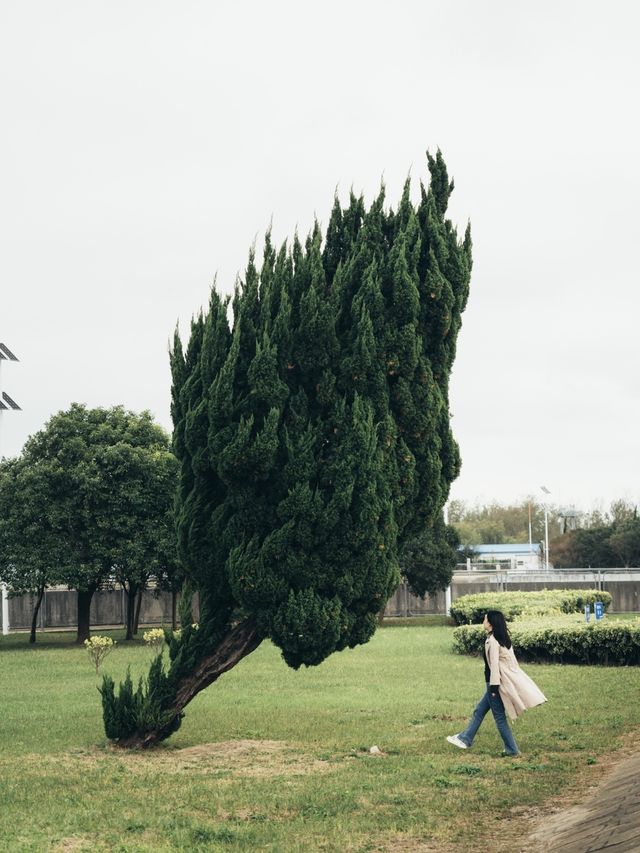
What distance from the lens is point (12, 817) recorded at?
8633 mm

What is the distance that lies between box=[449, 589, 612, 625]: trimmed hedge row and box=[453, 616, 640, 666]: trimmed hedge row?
479 centimetres

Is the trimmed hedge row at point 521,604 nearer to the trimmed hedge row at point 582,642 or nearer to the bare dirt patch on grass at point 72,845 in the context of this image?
the trimmed hedge row at point 582,642

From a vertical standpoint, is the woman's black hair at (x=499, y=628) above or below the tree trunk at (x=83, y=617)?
above

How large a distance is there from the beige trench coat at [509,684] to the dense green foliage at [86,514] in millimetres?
20475

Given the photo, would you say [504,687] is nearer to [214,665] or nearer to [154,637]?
[214,665]

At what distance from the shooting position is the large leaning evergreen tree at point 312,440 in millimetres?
11477

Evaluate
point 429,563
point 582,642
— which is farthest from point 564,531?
point 582,642

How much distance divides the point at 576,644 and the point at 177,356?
41.5 ft

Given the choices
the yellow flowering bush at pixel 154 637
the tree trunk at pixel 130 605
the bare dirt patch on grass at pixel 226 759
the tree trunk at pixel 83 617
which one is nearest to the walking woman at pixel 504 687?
the bare dirt patch on grass at pixel 226 759

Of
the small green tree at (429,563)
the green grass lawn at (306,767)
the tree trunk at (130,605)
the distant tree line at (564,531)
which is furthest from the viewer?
the distant tree line at (564,531)

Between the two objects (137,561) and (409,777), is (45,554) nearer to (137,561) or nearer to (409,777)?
(137,561)

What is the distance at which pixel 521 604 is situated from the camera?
1183 inches

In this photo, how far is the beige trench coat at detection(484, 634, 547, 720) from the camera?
11328mm

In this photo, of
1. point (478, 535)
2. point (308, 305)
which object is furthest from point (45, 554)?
point (478, 535)
